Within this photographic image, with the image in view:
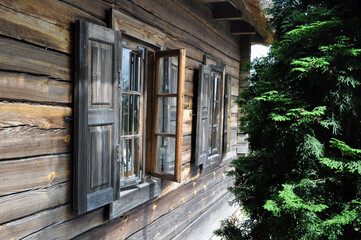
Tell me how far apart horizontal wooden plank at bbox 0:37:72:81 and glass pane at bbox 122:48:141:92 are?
0.96m

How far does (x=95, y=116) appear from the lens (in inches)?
85.9

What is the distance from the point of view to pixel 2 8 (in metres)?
1.64

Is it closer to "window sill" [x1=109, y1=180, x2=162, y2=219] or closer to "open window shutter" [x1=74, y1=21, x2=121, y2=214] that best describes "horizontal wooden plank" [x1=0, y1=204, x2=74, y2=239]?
"open window shutter" [x1=74, y1=21, x2=121, y2=214]

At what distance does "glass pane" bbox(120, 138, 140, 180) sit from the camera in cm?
299

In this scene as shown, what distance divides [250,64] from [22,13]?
2231mm

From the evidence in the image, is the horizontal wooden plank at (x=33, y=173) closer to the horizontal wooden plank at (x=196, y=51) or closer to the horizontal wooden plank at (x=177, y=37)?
the horizontal wooden plank at (x=177, y=37)

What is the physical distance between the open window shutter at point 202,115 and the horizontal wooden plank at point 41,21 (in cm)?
219

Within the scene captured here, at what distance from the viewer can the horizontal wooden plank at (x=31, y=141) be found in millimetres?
1703

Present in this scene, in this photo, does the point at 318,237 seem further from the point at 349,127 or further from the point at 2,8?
the point at 2,8

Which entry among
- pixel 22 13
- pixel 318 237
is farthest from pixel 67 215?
pixel 318 237

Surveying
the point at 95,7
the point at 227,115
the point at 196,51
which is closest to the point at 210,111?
the point at 227,115

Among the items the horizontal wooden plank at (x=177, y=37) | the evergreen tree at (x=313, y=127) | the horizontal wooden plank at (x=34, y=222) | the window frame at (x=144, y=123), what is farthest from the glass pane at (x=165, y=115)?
the horizontal wooden plank at (x=34, y=222)

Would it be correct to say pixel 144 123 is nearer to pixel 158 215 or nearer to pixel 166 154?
pixel 166 154

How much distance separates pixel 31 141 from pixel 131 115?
133cm
